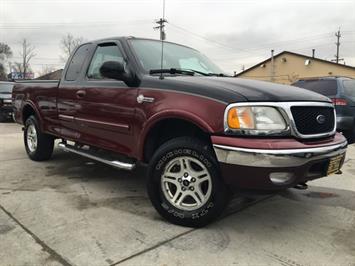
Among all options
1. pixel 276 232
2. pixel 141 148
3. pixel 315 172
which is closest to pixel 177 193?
pixel 141 148

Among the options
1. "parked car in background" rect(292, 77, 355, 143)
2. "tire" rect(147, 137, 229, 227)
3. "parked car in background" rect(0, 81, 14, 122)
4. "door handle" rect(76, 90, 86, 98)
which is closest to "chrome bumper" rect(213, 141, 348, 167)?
"tire" rect(147, 137, 229, 227)

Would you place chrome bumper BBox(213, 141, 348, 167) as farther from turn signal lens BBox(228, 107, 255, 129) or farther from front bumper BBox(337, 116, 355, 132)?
front bumper BBox(337, 116, 355, 132)

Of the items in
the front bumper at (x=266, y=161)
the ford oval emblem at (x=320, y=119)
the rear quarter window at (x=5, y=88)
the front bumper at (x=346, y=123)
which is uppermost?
the ford oval emblem at (x=320, y=119)

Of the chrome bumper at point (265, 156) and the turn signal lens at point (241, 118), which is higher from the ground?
the turn signal lens at point (241, 118)

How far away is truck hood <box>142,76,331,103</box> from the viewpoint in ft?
11.2

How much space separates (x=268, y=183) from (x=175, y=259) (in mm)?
949

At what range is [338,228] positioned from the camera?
385cm

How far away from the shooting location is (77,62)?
5.60 m

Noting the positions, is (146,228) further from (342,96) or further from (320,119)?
(342,96)

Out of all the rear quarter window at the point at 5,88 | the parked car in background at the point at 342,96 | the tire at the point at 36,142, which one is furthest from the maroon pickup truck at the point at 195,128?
the rear quarter window at the point at 5,88

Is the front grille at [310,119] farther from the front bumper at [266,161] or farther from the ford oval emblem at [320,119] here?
the front bumper at [266,161]

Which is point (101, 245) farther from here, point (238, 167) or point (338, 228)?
point (338, 228)

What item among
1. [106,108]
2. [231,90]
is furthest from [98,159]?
[231,90]

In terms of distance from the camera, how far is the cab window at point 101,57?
4840 millimetres
